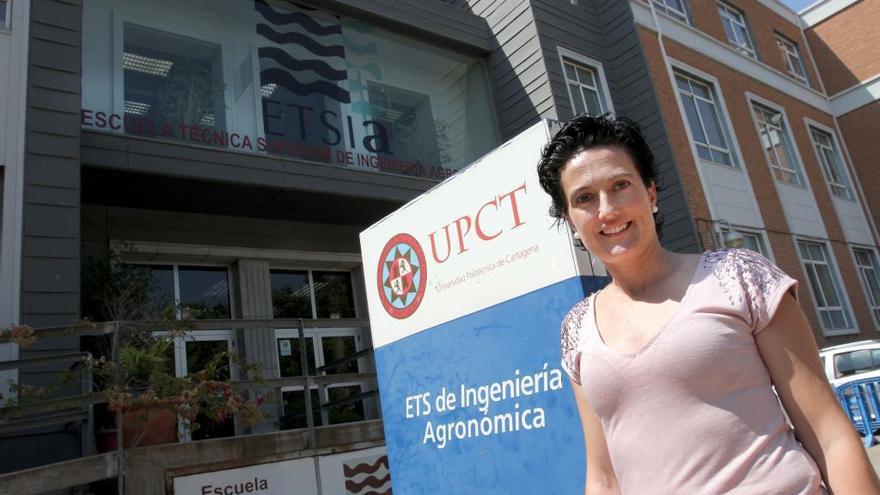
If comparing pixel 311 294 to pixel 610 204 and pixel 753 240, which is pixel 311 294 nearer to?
pixel 753 240

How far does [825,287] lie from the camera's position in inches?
619

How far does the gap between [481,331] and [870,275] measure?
18.4 meters

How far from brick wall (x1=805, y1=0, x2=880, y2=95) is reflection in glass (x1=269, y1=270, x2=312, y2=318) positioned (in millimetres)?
17233

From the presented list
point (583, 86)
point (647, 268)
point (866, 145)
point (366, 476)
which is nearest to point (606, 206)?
point (647, 268)

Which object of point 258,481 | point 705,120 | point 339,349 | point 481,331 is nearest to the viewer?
point 481,331

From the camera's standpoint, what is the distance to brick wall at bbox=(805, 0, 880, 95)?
1909cm

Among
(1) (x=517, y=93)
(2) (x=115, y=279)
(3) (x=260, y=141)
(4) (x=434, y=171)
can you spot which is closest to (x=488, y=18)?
(1) (x=517, y=93)

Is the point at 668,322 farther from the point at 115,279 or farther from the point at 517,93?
the point at 517,93

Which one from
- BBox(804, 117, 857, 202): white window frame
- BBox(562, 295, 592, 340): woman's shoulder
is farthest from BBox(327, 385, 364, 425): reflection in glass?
BBox(804, 117, 857, 202): white window frame

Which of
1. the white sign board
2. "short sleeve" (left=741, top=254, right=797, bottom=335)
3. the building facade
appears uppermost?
the building facade

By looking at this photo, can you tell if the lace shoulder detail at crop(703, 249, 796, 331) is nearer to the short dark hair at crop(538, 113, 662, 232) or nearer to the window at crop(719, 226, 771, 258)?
the short dark hair at crop(538, 113, 662, 232)

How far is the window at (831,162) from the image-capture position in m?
18.2

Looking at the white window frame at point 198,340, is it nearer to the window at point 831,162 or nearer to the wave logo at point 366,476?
the wave logo at point 366,476

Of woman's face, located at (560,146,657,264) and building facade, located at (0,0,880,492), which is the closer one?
woman's face, located at (560,146,657,264)
